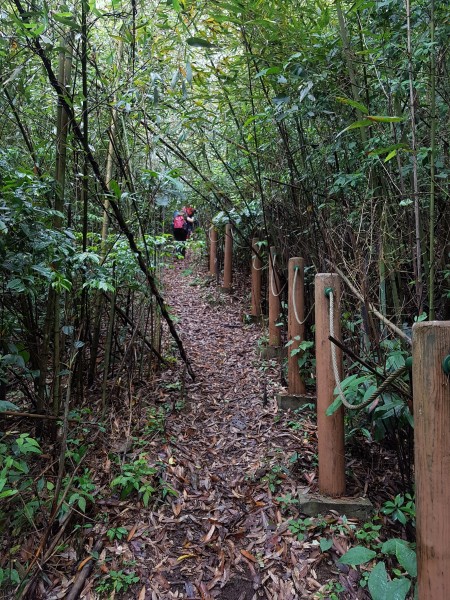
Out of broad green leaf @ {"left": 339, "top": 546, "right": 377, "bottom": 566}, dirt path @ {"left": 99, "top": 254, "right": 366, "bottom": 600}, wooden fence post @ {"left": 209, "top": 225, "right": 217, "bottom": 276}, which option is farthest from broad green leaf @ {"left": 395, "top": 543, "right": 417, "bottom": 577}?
wooden fence post @ {"left": 209, "top": 225, "right": 217, "bottom": 276}

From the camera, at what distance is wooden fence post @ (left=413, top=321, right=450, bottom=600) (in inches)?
41.6

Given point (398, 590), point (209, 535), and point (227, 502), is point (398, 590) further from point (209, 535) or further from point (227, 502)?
point (227, 502)

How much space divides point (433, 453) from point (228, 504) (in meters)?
1.70

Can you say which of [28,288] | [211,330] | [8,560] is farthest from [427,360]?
[211,330]

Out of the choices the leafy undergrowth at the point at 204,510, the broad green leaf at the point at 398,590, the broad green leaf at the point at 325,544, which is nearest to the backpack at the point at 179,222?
the leafy undergrowth at the point at 204,510

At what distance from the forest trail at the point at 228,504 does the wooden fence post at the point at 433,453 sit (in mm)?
979

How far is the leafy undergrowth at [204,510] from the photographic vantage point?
1908 millimetres

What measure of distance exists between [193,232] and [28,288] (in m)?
7.57

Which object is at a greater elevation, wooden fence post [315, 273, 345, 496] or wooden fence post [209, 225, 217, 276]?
wooden fence post [209, 225, 217, 276]

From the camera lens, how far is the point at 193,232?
30.7 feet

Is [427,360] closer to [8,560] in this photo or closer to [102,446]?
[8,560]

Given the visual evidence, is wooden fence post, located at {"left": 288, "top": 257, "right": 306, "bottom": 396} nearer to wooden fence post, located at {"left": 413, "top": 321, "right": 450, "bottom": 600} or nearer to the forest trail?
the forest trail

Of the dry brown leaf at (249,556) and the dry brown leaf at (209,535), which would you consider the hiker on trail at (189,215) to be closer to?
the dry brown leaf at (209,535)

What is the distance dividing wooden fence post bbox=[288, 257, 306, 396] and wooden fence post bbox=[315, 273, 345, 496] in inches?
37.4
